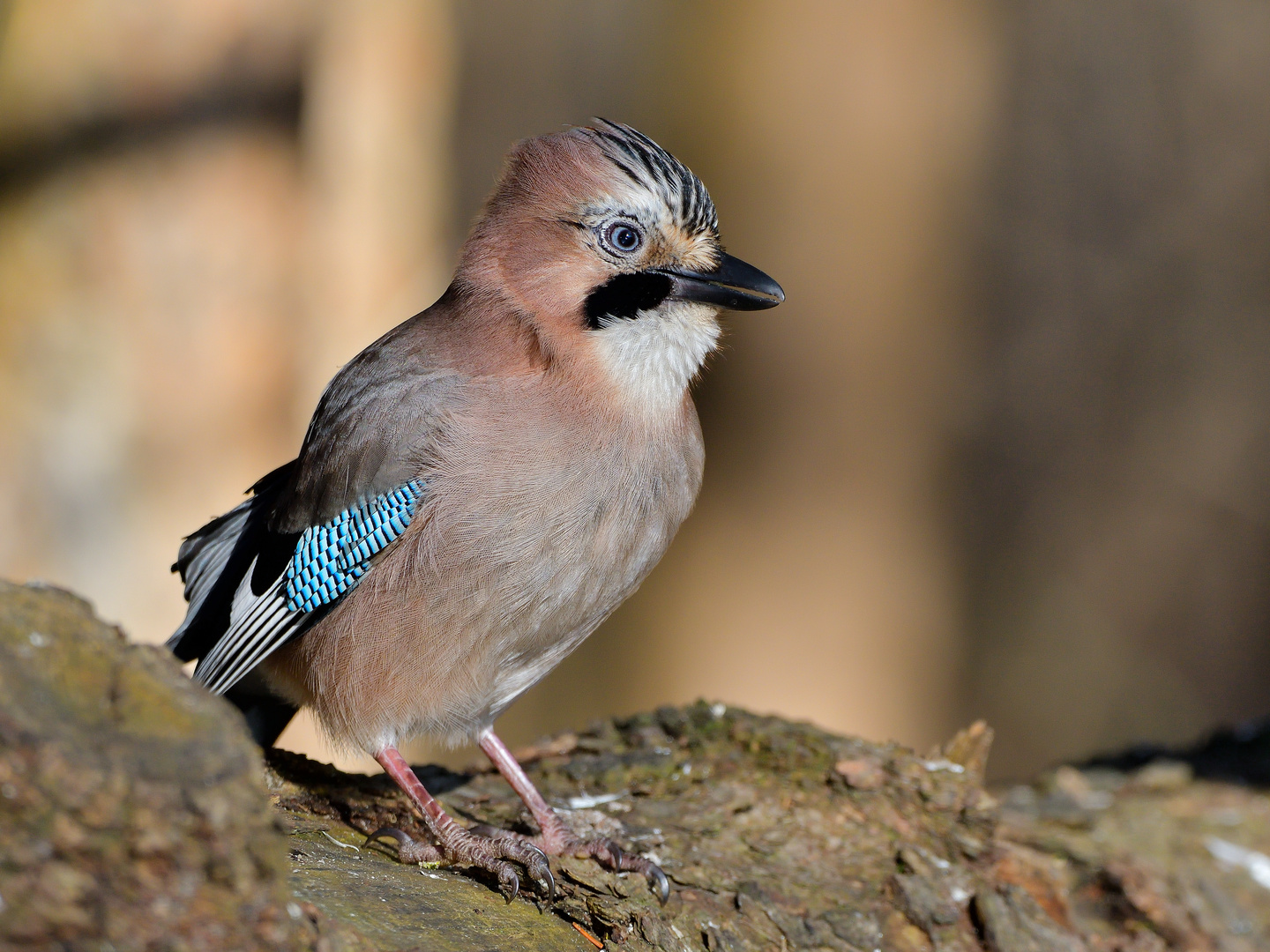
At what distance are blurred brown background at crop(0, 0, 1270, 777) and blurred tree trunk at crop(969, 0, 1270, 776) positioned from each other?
2 cm

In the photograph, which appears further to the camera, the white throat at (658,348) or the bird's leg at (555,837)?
the white throat at (658,348)

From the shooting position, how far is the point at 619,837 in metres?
2.99

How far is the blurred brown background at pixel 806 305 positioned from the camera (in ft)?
15.8

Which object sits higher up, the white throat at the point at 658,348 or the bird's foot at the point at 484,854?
the white throat at the point at 658,348

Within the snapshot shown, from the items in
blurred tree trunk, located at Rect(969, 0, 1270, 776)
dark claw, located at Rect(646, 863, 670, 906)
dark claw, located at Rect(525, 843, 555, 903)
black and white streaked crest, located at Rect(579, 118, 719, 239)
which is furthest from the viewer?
blurred tree trunk, located at Rect(969, 0, 1270, 776)

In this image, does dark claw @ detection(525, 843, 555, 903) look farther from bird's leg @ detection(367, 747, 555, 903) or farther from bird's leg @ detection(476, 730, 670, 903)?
bird's leg @ detection(476, 730, 670, 903)

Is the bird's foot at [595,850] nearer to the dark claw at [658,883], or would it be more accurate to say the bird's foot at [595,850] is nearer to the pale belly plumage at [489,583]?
the dark claw at [658,883]

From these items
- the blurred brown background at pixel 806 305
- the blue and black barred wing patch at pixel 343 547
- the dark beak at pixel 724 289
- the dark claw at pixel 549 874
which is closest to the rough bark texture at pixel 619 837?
the dark claw at pixel 549 874

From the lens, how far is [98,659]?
Result: 1482 millimetres

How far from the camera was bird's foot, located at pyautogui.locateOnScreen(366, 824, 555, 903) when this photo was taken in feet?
7.91

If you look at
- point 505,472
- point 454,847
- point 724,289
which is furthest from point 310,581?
point 724,289

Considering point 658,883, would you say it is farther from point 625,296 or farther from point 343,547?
point 625,296

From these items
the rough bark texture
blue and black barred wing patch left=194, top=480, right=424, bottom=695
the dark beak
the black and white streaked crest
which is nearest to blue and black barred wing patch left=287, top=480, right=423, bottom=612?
blue and black barred wing patch left=194, top=480, right=424, bottom=695

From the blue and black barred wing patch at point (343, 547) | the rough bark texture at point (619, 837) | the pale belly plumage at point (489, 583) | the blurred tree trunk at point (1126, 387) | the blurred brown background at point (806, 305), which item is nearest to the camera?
the rough bark texture at point (619, 837)
